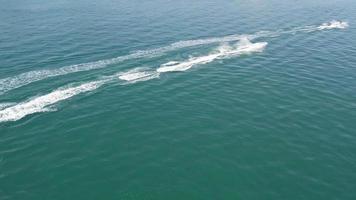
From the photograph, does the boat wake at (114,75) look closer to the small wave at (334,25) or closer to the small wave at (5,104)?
the small wave at (5,104)

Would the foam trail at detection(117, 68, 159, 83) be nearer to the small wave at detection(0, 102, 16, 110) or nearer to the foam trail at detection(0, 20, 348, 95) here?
the foam trail at detection(0, 20, 348, 95)

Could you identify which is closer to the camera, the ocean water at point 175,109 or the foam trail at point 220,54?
the ocean water at point 175,109

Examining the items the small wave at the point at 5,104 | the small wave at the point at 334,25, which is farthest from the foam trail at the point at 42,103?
the small wave at the point at 334,25

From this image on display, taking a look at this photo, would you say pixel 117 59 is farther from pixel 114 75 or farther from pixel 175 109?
pixel 175 109

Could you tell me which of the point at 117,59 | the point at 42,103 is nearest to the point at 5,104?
the point at 42,103

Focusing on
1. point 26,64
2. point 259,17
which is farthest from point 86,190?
point 259,17

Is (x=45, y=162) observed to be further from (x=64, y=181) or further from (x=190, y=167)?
(x=190, y=167)
